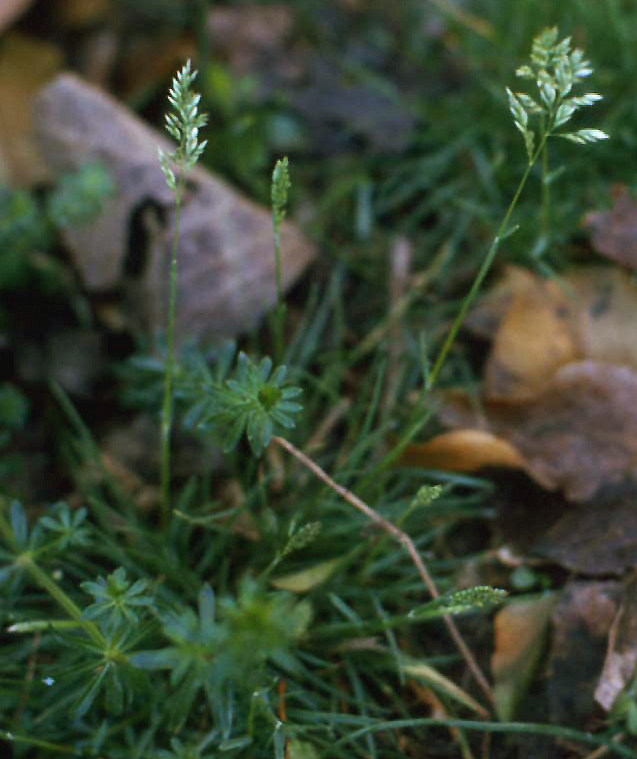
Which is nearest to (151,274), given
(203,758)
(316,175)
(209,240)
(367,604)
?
(209,240)

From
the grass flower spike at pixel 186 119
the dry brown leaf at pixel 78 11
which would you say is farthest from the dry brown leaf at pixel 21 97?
the grass flower spike at pixel 186 119

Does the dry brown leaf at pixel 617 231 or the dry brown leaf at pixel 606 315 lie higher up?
the dry brown leaf at pixel 617 231

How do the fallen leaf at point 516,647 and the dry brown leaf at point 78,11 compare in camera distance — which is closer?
the fallen leaf at point 516,647

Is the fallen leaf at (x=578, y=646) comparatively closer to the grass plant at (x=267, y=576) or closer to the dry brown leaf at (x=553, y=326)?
the grass plant at (x=267, y=576)

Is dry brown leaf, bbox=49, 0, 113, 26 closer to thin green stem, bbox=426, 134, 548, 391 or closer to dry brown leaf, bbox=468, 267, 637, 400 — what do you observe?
dry brown leaf, bbox=468, 267, 637, 400

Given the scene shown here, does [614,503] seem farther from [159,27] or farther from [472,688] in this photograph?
[159,27]

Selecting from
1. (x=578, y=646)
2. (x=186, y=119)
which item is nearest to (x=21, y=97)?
(x=186, y=119)
